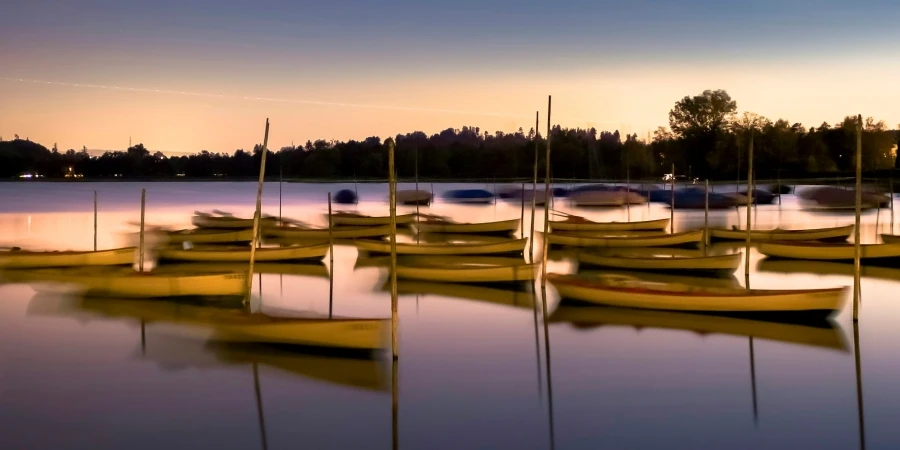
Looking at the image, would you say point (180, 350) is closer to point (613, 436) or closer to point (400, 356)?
point (400, 356)

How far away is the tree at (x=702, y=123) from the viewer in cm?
7562

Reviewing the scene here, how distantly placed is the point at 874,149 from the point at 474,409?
71.5m

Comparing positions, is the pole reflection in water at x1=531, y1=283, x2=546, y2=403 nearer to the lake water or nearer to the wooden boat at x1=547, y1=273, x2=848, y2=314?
the lake water

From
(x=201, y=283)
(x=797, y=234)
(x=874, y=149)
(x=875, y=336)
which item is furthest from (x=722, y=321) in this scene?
(x=874, y=149)

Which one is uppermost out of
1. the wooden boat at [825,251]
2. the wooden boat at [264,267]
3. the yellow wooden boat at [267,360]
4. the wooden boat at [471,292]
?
the wooden boat at [825,251]

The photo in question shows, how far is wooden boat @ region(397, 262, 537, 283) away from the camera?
626 inches

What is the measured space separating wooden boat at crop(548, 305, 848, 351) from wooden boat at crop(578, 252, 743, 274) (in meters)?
4.25

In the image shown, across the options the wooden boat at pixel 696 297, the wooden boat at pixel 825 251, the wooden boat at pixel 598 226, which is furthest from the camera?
the wooden boat at pixel 598 226

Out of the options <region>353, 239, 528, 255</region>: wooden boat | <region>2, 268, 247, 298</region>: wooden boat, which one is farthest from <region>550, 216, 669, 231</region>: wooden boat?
<region>2, 268, 247, 298</region>: wooden boat

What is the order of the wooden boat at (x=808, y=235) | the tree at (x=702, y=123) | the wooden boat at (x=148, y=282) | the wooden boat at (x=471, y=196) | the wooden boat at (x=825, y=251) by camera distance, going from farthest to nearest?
the tree at (x=702, y=123) → the wooden boat at (x=471, y=196) → the wooden boat at (x=808, y=235) → the wooden boat at (x=825, y=251) → the wooden boat at (x=148, y=282)

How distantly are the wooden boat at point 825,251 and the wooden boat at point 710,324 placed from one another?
7.20 m

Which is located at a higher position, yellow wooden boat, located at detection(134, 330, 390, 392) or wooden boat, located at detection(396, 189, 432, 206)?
wooden boat, located at detection(396, 189, 432, 206)

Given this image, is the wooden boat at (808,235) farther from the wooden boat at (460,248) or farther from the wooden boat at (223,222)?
the wooden boat at (223,222)

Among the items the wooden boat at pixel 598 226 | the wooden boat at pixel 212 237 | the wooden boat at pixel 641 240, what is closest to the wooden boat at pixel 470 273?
the wooden boat at pixel 641 240
